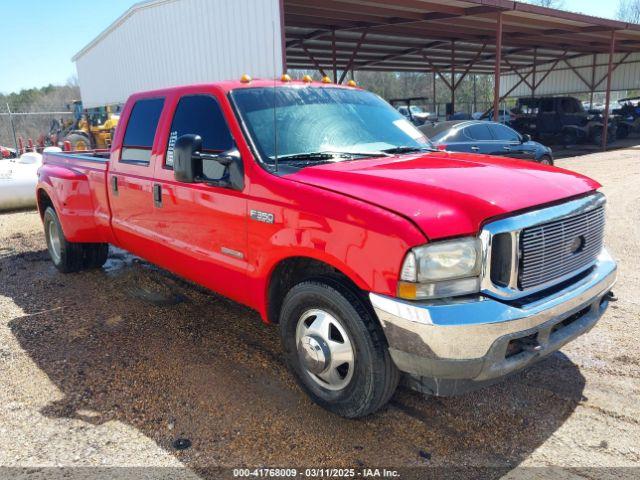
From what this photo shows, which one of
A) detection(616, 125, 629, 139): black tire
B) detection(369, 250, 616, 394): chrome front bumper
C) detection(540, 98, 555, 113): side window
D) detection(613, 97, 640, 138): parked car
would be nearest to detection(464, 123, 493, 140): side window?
detection(369, 250, 616, 394): chrome front bumper

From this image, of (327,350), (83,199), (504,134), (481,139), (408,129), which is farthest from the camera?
(504,134)

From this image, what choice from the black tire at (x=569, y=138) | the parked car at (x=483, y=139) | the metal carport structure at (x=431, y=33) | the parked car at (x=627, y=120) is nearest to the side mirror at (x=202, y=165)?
the parked car at (x=483, y=139)

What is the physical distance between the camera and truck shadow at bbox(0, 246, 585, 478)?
2766 mm

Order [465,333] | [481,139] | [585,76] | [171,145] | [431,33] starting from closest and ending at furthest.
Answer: [465,333], [171,145], [481,139], [431,33], [585,76]

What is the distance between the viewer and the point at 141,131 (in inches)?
177

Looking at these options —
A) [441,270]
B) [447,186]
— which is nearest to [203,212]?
[447,186]

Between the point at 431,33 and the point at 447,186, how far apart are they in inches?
701

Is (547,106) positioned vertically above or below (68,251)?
above

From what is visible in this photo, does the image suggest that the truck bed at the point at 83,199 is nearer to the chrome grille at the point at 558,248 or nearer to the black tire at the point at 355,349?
the black tire at the point at 355,349

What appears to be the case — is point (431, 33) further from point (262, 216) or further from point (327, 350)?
point (327, 350)

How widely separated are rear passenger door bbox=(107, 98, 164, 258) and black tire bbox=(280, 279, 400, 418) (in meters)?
1.89

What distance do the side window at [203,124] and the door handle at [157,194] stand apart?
0.64ft

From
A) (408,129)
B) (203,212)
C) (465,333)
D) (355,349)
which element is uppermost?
(408,129)

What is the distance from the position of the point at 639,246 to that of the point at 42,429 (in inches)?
259
